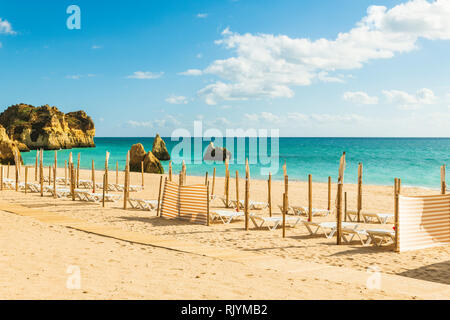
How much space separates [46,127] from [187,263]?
86.2 m

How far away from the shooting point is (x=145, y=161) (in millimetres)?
33312

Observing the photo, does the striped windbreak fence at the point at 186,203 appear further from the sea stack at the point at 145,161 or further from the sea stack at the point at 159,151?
the sea stack at the point at 159,151

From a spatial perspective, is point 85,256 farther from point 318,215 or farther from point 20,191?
point 20,191

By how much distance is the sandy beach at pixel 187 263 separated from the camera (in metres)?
5.20

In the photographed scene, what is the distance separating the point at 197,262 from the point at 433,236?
215 inches

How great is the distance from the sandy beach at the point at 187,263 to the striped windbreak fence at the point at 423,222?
10.0 inches

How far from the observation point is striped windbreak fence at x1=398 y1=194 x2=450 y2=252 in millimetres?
8562

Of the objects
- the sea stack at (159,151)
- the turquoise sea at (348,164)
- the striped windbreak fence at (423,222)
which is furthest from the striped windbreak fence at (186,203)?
the sea stack at (159,151)

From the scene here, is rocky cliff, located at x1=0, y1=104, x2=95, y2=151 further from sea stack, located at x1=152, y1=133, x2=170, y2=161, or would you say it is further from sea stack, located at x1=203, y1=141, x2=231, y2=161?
sea stack, located at x1=203, y1=141, x2=231, y2=161

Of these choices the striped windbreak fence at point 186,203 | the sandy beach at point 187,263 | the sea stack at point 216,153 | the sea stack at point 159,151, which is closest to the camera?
the sandy beach at point 187,263

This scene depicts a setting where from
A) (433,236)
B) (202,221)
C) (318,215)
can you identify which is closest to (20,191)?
(202,221)

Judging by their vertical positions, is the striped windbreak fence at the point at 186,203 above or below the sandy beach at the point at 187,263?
above

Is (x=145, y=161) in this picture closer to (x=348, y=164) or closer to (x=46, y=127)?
(x=348, y=164)

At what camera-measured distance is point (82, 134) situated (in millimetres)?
103562
